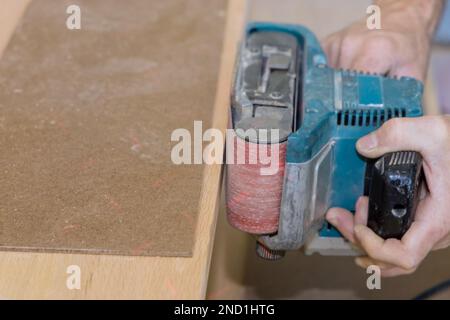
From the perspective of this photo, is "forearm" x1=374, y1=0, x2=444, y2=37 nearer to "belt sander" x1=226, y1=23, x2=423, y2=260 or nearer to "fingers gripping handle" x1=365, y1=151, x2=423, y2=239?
"belt sander" x1=226, y1=23, x2=423, y2=260

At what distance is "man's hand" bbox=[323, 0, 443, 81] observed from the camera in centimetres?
119

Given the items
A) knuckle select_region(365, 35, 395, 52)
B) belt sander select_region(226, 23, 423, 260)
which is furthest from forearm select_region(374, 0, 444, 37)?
belt sander select_region(226, 23, 423, 260)

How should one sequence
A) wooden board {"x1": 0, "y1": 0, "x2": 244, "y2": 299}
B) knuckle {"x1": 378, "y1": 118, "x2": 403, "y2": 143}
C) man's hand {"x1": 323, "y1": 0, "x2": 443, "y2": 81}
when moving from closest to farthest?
wooden board {"x1": 0, "y1": 0, "x2": 244, "y2": 299}, knuckle {"x1": 378, "y1": 118, "x2": 403, "y2": 143}, man's hand {"x1": 323, "y1": 0, "x2": 443, "y2": 81}

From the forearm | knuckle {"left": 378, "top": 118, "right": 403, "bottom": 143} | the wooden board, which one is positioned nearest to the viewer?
the wooden board

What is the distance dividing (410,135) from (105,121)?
1.43ft

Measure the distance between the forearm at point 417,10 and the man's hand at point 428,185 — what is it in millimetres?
421

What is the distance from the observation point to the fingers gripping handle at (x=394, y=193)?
2.92ft

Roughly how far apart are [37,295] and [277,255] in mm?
375

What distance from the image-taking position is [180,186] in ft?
3.06

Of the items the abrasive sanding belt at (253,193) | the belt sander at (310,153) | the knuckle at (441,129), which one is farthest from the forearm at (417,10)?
the abrasive sanding belt at (253,193)

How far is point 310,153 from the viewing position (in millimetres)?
886

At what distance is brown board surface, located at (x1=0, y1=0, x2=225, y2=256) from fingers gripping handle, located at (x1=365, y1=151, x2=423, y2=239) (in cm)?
23
